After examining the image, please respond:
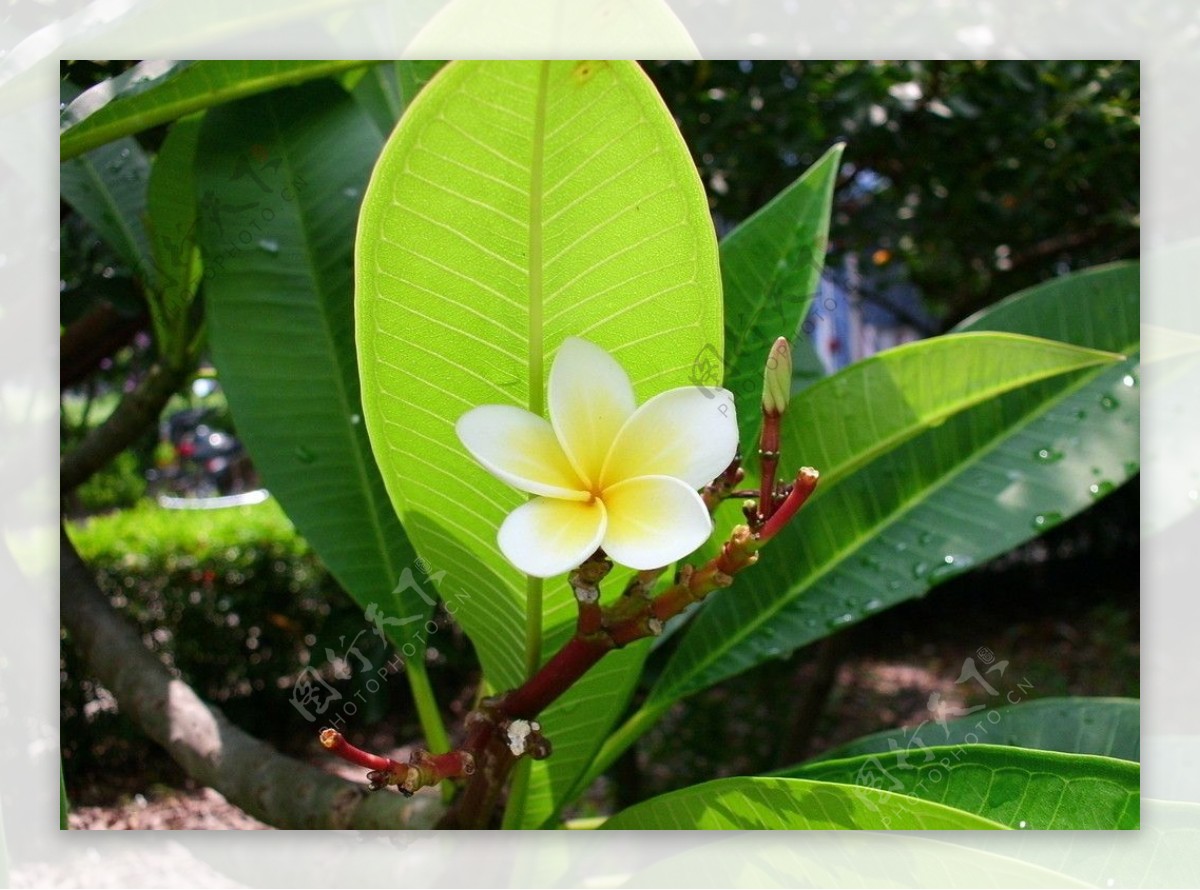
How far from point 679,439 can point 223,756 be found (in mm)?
412

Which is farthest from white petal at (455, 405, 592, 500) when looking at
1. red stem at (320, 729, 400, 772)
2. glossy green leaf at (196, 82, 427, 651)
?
glossy green leaf at (196, 82, 427, 651)

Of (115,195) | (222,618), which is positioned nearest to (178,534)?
(222,618)

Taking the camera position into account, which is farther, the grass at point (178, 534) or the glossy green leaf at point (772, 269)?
the grass at point (178, 534)

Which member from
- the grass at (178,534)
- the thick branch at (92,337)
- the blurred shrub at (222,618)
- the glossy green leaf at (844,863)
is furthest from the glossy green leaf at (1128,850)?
the grass at (178,534)

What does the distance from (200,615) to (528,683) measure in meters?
1.08

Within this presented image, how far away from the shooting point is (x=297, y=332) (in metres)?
0.67

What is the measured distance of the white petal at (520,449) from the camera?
443 mm

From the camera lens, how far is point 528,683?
1.62 ft

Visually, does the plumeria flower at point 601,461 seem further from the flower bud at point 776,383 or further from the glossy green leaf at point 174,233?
the glossy green leaf at point 174,233

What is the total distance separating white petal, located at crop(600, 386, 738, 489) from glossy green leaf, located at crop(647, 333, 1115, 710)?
0.19 metres

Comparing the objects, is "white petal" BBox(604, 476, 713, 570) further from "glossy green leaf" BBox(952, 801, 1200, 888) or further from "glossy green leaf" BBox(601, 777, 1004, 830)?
"glossy green leaf" BBox(952, 801, 1200, 888)

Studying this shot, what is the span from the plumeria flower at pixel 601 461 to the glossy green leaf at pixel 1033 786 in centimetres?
22

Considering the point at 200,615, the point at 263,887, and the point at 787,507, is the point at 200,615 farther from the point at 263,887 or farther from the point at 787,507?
the point at 787,507

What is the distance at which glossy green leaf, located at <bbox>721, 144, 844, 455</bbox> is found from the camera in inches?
24.8
